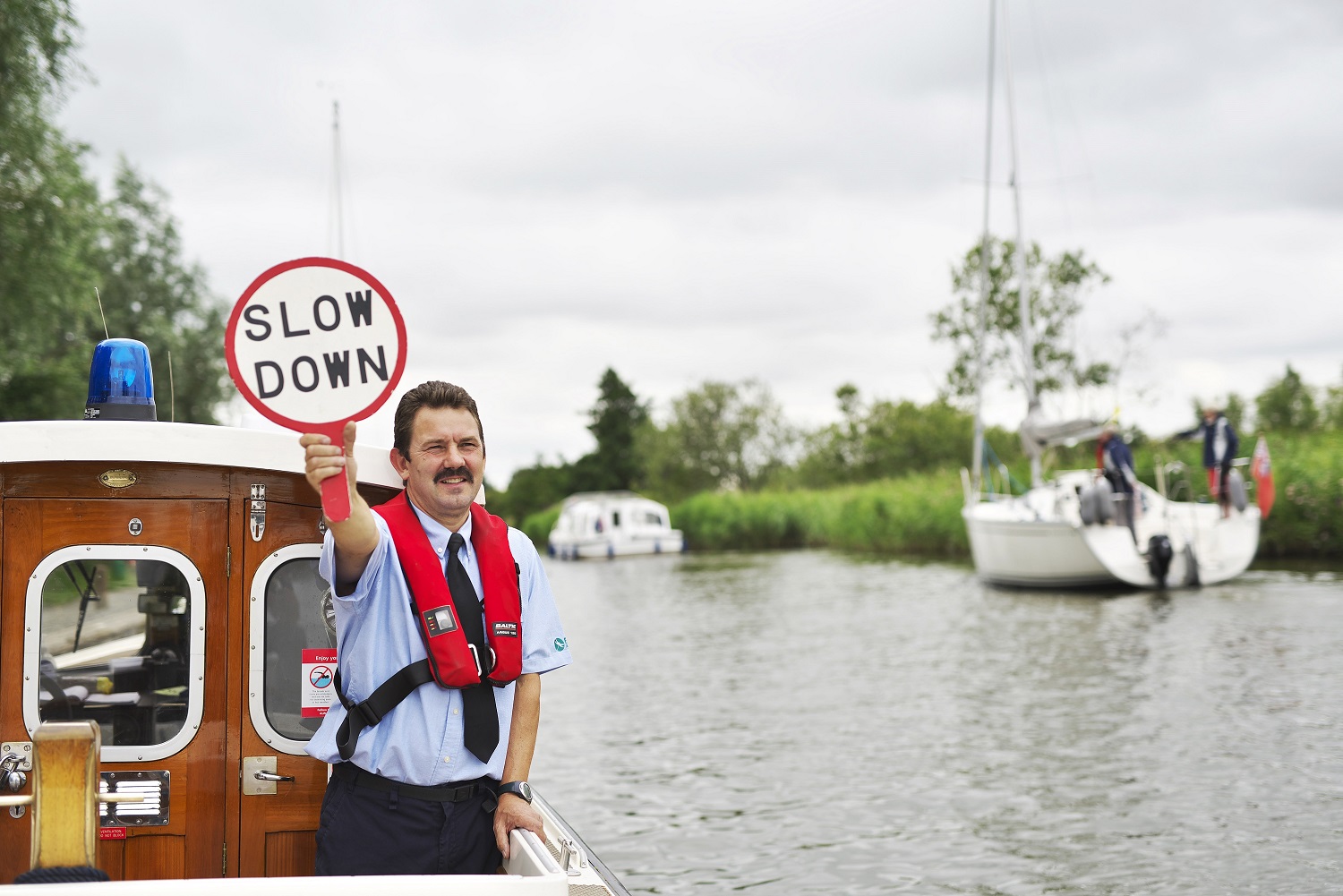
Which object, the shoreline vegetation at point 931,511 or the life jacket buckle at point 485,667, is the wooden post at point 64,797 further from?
the shoreline vegetation at point 931,511

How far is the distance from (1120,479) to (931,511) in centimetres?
1299

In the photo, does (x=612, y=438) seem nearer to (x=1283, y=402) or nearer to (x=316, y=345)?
(x=1283, y=402)

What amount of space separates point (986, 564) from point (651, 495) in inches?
Answer: 2433

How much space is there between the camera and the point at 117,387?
15.1 feet

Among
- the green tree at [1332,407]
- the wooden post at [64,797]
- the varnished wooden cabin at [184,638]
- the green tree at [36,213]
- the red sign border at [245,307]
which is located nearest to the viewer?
the wooden post at [64,797]

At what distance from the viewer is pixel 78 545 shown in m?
4.45

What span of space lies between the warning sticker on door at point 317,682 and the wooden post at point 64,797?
1323mm

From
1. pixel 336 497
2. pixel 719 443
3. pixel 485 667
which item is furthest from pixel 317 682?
pixel 719 443

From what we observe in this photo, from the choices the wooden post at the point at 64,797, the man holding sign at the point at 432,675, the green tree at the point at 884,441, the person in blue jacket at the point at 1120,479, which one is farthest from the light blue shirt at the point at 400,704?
the green tree at the point at 884,441

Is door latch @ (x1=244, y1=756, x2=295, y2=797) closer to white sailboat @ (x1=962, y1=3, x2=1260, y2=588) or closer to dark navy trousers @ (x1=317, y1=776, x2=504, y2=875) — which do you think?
dark navy trousers @ (x1=317, y1=776, x2=504, y2=875)

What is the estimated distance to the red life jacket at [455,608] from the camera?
3.52m

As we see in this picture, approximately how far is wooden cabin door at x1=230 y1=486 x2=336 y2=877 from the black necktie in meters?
1.14

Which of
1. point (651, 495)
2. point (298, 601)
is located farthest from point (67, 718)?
point (651, 495)

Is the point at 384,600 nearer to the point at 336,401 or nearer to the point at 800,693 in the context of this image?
the point at 336,401
